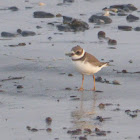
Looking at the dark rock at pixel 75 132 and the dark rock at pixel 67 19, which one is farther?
the dark rock at pixel 67 19

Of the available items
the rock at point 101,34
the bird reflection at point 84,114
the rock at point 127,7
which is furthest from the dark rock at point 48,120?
the rock at point 127,7

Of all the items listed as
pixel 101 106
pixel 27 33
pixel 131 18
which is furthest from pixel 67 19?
pixel 101 106

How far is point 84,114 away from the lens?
6195mm

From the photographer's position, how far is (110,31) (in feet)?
35.7

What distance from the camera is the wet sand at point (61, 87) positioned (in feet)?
18.8

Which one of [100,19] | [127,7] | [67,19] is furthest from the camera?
[127,7]

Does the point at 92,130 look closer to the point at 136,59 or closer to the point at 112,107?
the point at 112,107

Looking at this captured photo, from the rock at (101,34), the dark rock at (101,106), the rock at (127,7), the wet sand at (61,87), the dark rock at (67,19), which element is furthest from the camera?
the rock at (127,7)

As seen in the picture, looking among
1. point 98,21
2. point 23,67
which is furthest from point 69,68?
point 98,21

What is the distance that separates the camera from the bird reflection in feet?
19.0

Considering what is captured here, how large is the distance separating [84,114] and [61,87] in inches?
47.4

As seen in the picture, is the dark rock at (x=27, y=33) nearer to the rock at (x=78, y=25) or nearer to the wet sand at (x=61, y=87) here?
the wet sand at (x=61, y=87)

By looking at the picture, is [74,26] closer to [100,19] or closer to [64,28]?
[64,28]

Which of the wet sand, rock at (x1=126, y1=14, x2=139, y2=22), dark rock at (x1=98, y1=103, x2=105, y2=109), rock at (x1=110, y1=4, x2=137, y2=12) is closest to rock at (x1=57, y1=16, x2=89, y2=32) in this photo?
the wet sand
